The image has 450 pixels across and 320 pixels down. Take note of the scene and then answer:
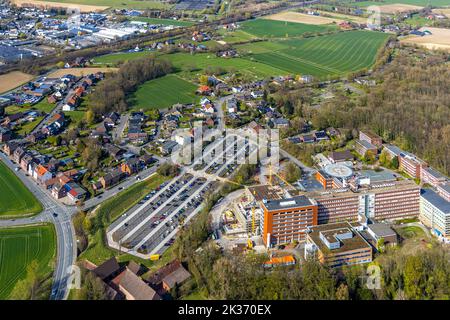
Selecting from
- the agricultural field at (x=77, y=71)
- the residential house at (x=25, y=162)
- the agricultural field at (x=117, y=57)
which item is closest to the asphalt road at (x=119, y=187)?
the residential house at (x=25, y=162)

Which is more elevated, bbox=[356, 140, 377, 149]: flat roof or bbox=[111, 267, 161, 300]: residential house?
bbox=[356, 140, 377, 149]: flat roof

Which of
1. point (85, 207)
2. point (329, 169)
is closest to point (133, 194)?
point (85, 207)

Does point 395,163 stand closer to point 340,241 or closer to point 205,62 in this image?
point 340,241

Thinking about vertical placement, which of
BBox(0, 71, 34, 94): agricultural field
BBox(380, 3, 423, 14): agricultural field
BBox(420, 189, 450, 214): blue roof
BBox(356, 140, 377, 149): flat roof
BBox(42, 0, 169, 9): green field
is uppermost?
BBox(42, 0, 169, 9): green field

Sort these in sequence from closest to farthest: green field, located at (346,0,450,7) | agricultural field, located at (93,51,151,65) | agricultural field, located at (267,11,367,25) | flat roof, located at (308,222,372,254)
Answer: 1. flat roof, located at (308,222,372,254)
2. agricultural field, located at (93,51,151,65)
3. agricultural field, located at (267,11,367,25)
4. green field, located at (346,0,450,7)

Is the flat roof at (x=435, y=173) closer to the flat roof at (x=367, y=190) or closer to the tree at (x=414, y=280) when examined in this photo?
the flat roof at (x=367, y=190)

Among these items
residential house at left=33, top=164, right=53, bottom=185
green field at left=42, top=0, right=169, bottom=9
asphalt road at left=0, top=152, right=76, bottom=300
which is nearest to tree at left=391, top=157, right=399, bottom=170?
asphalt road at left=0, top=152, right=76, bottom=300

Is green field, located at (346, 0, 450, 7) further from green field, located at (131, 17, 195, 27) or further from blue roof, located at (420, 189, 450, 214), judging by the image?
blue roof, located at (420, 189, 450, 214)
